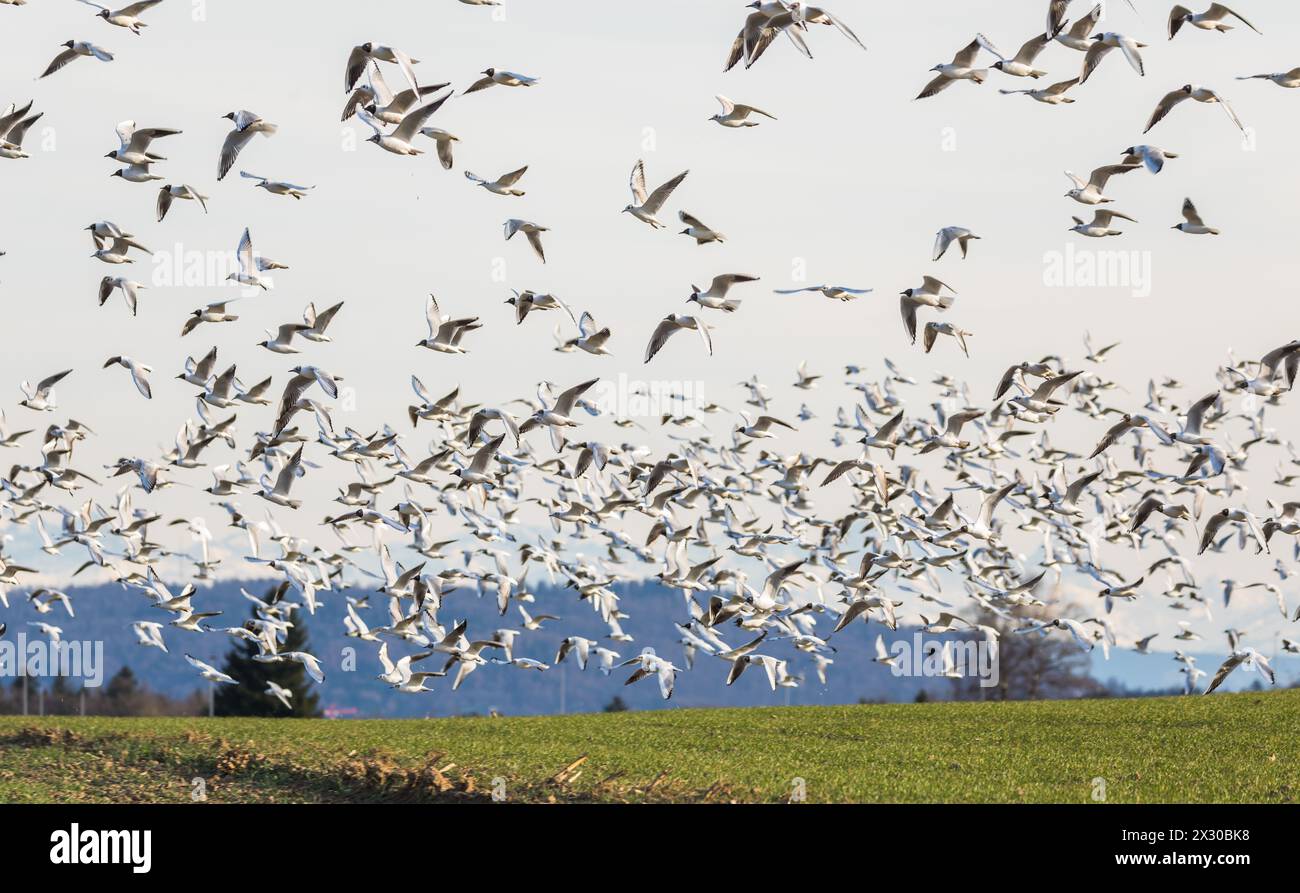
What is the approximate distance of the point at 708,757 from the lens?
29000mm

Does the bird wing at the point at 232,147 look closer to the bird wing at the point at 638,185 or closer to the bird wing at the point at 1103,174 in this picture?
the bird wing at the point at 638,185

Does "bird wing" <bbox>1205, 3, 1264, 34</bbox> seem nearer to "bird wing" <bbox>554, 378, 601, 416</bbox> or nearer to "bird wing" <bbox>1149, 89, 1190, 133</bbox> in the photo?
"bird wing" <bbox>1149, 89, 1190, 133</bbox>

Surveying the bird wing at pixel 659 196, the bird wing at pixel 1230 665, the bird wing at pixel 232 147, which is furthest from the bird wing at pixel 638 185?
the bird wing at pixel 1230 665

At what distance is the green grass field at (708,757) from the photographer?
25.4 metres

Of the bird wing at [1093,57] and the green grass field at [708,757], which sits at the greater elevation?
the bird wing at [1093,57]

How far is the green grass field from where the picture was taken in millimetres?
25375

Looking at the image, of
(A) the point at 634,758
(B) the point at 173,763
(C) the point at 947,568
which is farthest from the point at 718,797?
(C) the point at 947,568

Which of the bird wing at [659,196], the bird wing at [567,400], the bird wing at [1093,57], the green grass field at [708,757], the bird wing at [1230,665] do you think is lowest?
the green grass field at [708,757]

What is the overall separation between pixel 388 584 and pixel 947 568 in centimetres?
1154

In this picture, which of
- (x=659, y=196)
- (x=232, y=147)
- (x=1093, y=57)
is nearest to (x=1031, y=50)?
(x=1093, y=57)

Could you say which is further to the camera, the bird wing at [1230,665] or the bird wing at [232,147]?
the bird wing at [1230,665]

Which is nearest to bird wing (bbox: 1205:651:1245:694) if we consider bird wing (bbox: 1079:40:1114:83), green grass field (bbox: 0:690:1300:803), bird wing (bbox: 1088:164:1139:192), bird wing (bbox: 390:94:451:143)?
green grass field (bbox: 0:690:1300:803)
